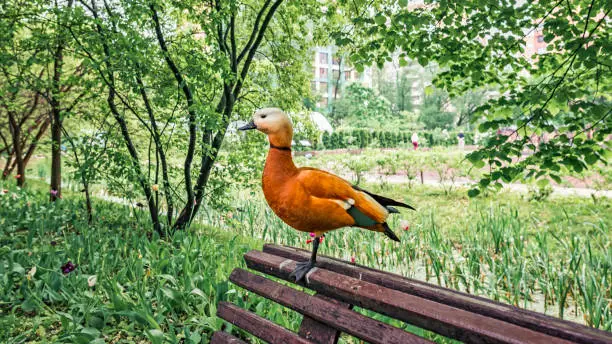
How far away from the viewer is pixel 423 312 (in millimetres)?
1138

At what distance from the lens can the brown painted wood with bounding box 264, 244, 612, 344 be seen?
102 centimetres

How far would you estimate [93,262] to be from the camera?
10.3 feet

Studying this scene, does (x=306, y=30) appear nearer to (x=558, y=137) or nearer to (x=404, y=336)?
(x=558, y=137)

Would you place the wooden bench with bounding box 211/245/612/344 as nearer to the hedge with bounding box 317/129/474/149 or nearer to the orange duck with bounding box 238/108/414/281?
the orange duck with bounding box 238/108/414/281

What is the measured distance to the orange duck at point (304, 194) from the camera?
1.20m

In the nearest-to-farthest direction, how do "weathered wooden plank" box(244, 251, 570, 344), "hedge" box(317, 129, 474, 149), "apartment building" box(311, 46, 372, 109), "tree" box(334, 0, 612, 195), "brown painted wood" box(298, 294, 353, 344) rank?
"weathered wooden plank" box(244, 251, 570, 344)
"brown painted wood" box(298, 294, 353, 344)
"tree" box(334, 0, 612, 195)
"hedge" box(317, 129, 474, 149)
"apartment building" box(311, 46, 372, 109)

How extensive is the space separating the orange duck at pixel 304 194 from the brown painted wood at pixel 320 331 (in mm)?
316

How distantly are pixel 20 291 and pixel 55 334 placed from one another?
2.24 feet

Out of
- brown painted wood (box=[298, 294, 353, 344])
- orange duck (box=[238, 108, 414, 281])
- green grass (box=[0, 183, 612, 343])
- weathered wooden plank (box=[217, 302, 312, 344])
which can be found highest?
orange duck (box=[238, 108, 414, 281])

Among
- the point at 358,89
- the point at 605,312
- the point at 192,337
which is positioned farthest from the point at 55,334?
the point at 358,89

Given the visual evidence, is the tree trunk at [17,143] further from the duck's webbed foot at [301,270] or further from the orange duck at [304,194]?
the orange duck at [304,194]

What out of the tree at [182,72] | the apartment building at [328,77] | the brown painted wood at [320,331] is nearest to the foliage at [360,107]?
the apartment building at [328,77]

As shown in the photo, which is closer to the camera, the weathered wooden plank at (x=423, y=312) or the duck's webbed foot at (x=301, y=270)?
the weathered wooden plank at (x=423, y=312)

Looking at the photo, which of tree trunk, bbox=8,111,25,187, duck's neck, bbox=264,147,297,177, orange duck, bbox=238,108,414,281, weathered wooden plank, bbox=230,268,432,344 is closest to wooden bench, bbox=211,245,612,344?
weathered wooden plank, bbox=230,268,432,344
